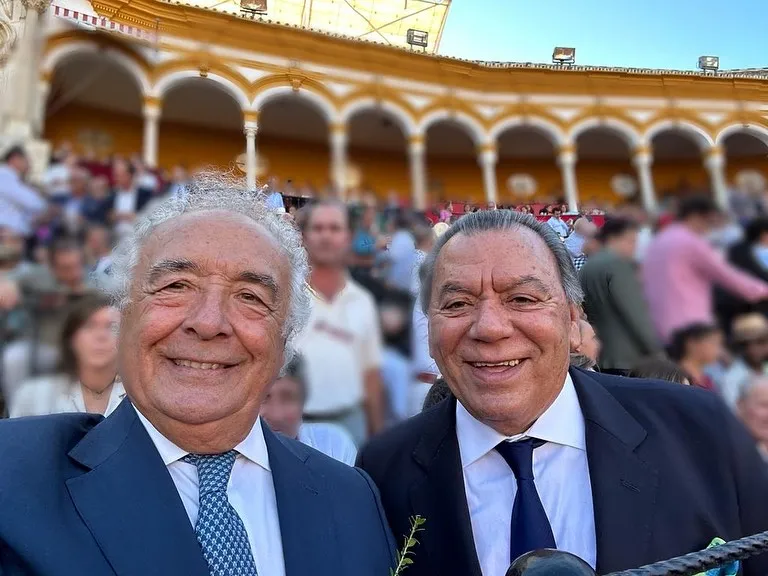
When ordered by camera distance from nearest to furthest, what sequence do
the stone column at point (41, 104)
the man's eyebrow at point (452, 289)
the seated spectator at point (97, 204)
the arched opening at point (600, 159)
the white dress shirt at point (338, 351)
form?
the man's eyebrow at point (452, 289) → the white dress shirt at point (338, 351) → the seated spectator at point (97, 204) → the stone column at point (41, 104) → the arched opening at point (600, 159)

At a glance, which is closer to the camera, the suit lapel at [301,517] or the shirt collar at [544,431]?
the suit lapel at [301,517]

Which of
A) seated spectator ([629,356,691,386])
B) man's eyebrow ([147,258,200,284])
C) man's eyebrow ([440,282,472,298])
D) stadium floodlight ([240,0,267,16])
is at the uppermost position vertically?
stadium floodlight ([240,0,267,16])

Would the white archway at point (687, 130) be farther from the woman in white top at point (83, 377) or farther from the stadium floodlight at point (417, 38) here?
the woman in white top at point (83, 377)

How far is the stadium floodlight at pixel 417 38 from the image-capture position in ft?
15.4

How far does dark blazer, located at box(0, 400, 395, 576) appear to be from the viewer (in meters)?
0.76

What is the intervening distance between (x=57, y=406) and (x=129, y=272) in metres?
0.96

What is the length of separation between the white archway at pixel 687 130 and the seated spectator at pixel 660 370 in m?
3.39

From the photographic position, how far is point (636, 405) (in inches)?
44.9

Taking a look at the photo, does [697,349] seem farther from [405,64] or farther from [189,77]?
[189,77]

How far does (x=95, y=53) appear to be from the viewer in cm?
403

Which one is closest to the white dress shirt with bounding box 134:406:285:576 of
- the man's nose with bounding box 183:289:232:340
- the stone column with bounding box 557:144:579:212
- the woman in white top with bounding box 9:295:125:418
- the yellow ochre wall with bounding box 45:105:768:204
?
the man's nose with bounding box 183:289:232:340

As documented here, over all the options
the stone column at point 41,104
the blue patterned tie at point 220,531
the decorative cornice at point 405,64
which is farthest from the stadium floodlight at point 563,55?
the blue patterned tie at point 220,531

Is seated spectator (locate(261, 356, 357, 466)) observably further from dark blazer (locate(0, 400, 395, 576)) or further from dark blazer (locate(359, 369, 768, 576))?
dark blazer (locate(0, 400, 395, 576))

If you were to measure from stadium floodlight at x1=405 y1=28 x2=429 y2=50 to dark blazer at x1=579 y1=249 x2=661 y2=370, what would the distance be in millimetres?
3162
